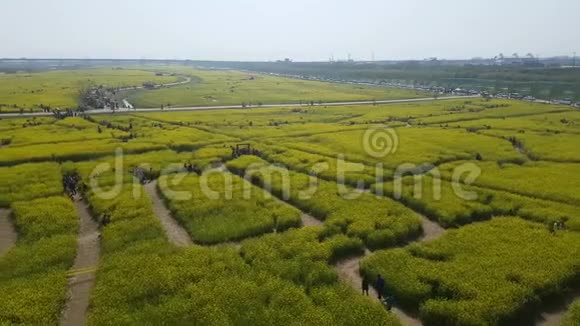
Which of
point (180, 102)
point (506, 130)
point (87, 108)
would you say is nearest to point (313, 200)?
point (506, 130)

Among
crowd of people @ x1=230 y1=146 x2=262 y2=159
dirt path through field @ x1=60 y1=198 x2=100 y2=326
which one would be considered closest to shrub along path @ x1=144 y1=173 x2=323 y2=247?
dirt path through field @ x1=60 y1=198 x2=100 y2=326

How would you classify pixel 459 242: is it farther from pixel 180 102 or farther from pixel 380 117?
pixel 180 102

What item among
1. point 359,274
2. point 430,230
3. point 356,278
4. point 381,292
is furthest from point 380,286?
point 430,230

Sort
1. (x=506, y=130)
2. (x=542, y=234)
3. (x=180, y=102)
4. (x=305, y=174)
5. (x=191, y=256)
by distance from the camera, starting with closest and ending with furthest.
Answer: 1. (x=191, y=256)
2. (x=542, y=234)
3. (x=305, y=174)
4. (x=506, y=130)
5. (x=180, y=102)

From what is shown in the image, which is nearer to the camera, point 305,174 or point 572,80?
point 305,174

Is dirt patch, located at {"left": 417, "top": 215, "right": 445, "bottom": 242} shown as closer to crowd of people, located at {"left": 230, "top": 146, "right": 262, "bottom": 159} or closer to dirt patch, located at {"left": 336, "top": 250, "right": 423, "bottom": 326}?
dirt patch, located at {"left": 336, "top": 250, "right": 423, "bottom": 326}

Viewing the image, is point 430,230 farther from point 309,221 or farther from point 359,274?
point 359,274
